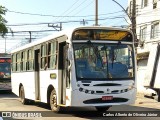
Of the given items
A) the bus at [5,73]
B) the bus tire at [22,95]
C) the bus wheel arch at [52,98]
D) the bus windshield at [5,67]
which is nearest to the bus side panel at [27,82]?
the bus tire at [22,95]

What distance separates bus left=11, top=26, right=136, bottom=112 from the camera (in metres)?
13.0

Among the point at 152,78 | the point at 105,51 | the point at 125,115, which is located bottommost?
the point at 125,115

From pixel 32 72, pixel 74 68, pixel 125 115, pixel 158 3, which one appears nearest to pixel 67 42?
pixel 74 68

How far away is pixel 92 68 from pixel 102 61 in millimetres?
451

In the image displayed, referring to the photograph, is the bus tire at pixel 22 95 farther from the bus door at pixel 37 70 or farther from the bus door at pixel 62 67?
the bus door at pixel 62 67

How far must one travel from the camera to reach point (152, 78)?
15.9 m

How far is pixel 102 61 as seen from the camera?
13430 mm

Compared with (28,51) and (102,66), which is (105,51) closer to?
(102,66)

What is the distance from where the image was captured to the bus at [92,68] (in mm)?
13034

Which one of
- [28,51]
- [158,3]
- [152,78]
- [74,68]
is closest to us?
[74,68]

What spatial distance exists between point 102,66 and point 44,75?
3.49 metres

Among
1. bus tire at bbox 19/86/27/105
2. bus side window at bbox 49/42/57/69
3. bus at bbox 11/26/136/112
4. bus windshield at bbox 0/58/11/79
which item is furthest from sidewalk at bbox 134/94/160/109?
bus windshield at bbox 0/58/11/79

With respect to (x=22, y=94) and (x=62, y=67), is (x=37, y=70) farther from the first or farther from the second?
(x=62, y=67)

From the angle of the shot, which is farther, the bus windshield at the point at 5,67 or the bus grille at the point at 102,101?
the bus windshield at the point at 5,67
